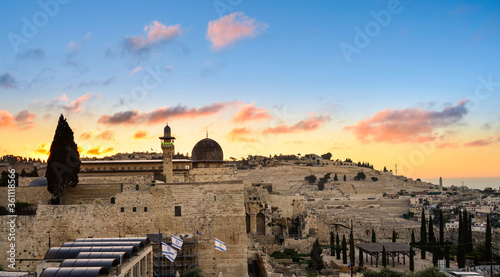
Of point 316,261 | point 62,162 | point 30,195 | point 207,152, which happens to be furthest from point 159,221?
point 207,152

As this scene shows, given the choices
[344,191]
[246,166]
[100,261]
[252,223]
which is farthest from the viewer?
[246,166]

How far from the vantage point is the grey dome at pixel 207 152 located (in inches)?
1341

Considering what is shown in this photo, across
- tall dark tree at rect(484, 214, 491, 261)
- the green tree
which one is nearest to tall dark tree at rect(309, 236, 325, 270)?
the green tree

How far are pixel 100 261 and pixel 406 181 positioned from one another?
106 meters

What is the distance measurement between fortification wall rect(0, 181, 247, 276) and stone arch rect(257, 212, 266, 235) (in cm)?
1020

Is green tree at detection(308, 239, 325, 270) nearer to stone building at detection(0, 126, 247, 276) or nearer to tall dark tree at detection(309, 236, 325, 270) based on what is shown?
tall dark tree at detection(309, 236, 325, 270)

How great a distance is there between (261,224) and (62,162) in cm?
1437

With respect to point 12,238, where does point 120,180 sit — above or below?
above

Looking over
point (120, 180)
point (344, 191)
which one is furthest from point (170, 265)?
point (344, 191)

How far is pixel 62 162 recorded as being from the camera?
2508 centimetres

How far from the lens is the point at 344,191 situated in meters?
84.1

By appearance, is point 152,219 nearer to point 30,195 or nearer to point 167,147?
point 167,147

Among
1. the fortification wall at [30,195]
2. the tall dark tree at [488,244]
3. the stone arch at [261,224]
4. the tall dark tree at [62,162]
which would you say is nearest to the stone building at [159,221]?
the tall dark tree at [62,162]

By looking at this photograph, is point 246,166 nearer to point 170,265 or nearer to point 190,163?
point 190,163
